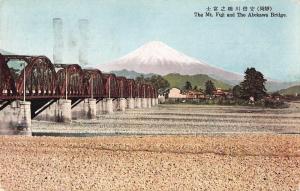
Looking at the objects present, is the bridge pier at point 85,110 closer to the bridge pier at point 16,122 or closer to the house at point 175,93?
the bridge pier at point 16,122

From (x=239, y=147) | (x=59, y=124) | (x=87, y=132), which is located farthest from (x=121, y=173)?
(x=59, y=124)

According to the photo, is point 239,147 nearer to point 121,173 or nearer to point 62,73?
point 121,173

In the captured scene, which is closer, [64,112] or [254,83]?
[254,83]

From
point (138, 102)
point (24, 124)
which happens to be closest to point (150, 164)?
point (24, 124)

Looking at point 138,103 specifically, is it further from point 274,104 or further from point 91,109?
point 274,104

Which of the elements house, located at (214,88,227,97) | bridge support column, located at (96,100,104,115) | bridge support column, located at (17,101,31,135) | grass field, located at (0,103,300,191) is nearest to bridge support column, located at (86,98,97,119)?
bridge support column, located at (96,100,104,115)

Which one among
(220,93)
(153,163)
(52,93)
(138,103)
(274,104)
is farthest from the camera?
(138,103)

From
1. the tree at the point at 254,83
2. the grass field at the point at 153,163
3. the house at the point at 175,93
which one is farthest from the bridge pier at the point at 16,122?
the house at the point at 175,93
